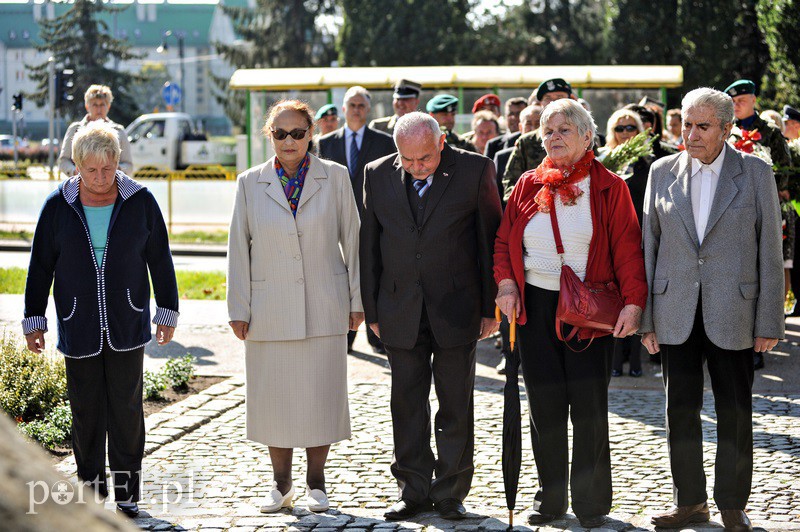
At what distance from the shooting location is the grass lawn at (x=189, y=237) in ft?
73.1

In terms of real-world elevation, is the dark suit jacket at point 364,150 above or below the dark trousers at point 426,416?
above

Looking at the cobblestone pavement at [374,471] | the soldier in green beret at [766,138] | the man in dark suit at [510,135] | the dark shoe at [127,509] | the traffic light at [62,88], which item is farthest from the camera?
the traffic light at [62,88]

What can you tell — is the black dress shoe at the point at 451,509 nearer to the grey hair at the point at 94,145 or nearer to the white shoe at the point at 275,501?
the white shoe at the point at 275,501

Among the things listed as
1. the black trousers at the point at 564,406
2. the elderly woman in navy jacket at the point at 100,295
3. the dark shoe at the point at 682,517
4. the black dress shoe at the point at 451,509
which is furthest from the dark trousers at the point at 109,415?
the dark shoe at the point at 682,517

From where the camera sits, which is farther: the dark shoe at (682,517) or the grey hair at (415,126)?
the grey hair at (415,126)

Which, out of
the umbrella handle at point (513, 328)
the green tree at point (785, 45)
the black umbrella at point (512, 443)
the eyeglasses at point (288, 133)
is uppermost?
the green tree at point (785, 45)

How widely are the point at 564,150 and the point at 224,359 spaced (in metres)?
5.51

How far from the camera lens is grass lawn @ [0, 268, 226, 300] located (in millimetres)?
14469

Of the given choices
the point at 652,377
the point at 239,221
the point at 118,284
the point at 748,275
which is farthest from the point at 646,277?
the point at 652,377

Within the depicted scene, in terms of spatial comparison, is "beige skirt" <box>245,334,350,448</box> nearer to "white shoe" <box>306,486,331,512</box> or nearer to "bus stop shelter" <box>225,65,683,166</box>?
"white shoe" <box>306,486,331,512</box>

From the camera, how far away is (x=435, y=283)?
553 centimetres

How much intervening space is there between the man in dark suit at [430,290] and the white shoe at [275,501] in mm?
558

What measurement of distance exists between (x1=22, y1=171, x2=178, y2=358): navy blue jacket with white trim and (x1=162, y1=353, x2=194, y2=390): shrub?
9.78 ft

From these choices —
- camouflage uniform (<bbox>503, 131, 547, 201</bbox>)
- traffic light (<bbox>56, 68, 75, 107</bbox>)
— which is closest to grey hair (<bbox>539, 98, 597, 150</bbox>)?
camouflage uniform (<bbox>503, 131, 547, 201</bbox>)
